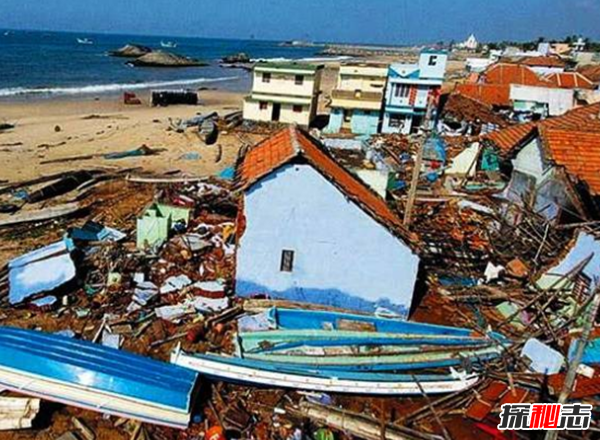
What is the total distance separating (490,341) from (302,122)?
3283cm

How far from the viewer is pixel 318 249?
1221cm

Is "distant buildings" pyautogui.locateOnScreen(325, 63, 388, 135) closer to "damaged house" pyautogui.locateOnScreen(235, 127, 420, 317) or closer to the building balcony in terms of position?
the building balcony

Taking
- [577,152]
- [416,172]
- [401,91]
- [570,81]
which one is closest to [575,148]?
[577,152]

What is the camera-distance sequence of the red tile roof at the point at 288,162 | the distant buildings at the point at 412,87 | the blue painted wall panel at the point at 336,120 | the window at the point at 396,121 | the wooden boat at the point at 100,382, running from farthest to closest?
the blue painted wall panel at the point at 336,120 < the window at the point at 396,121 < the distant buildings at the point at 412,87 < the red tile roof at the point at 288,162 < the wooden boat at the point at 100,382

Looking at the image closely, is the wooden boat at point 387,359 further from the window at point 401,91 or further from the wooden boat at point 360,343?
the window at point 401,91

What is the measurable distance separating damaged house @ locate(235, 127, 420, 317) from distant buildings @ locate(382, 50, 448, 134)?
29561 mm

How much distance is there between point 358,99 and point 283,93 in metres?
6.62

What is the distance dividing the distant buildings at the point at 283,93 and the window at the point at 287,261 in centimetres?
3076

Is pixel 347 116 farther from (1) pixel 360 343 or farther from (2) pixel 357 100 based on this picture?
(1) pixel 360 343

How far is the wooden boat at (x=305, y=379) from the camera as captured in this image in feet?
32.9

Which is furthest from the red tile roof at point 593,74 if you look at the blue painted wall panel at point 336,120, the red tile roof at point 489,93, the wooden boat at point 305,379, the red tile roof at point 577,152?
the wooden boat at point 305,379

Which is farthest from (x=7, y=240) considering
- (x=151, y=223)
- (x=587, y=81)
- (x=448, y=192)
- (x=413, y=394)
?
(x=587, y=81)

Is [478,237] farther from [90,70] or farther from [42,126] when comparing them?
[90,70]

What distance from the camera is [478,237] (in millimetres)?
18906
